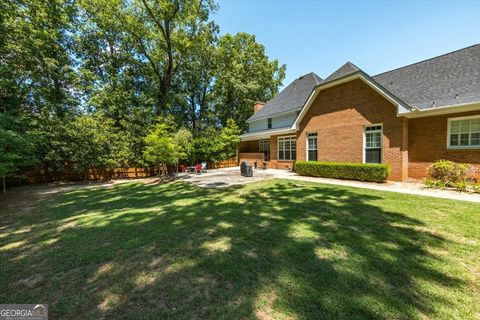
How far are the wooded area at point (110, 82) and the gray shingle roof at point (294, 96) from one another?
5.30 m

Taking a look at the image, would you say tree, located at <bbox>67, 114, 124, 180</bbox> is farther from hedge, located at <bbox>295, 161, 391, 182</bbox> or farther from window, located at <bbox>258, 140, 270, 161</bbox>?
hedge, located at <bbox>295, 161, 391, 182</bbox>

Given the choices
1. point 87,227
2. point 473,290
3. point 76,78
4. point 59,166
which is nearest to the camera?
point 473,290

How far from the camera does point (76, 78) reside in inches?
749

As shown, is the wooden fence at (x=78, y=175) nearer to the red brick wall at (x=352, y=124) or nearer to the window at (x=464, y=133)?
the red brick wall at (x=352, y=124)

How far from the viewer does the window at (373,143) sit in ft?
37.1

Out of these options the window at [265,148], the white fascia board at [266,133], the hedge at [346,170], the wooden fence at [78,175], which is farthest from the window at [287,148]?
the wooden fence at [78,175]

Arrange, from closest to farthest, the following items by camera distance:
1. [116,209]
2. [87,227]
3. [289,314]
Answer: [289,314] → [87,227] → [116,209]

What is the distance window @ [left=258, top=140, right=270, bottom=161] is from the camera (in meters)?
21.8

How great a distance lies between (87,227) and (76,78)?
66.3 feet

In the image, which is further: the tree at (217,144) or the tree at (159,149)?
the tree at (217,144)

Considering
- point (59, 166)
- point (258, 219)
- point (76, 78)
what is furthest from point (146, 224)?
point (76, 78)

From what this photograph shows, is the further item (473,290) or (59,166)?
(59,166)

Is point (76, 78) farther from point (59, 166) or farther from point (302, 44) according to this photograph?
point (302, 44)

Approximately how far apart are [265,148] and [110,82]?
718 inches
